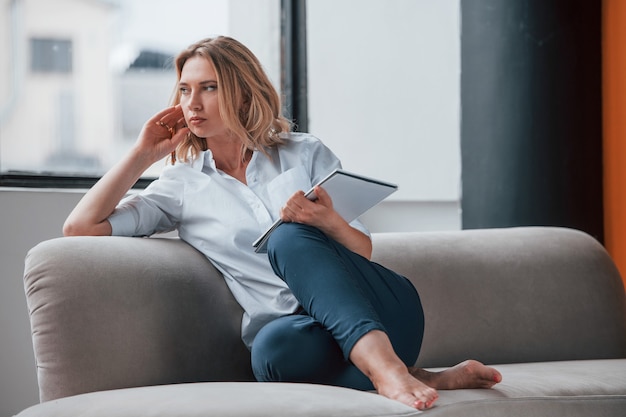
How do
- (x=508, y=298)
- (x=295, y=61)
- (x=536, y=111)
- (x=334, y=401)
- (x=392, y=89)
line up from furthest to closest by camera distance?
(x=392, y=89) → (x=295, y=61) → (x=536, y=111) → (x=508, y=298) → (x=334, y=401)

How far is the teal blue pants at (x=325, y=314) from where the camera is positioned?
5.54 ft

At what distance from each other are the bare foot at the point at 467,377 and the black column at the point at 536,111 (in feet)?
4.37

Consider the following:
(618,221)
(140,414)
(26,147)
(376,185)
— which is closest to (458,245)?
(376,185)

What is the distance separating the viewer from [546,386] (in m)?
1.77

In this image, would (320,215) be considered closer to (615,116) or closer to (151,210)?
(151,210)

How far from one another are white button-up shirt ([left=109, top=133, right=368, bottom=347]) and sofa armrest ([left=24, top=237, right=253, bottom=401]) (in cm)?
6

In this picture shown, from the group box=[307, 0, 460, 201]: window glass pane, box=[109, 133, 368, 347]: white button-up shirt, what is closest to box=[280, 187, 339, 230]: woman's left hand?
box=[109, 133, 368, 347]: white button-up shirt

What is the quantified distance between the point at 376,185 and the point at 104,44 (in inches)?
60.7

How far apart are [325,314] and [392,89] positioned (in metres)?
2.12

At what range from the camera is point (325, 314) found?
170 centimetres

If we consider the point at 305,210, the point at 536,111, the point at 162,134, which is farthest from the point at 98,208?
the point at 536,111

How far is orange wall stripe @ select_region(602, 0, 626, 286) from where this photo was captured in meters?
3.06

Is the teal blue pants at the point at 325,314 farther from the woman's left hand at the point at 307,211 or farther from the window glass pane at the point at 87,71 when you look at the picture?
the window glass pane at the point at 87,71

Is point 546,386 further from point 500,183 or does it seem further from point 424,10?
point 424,10
